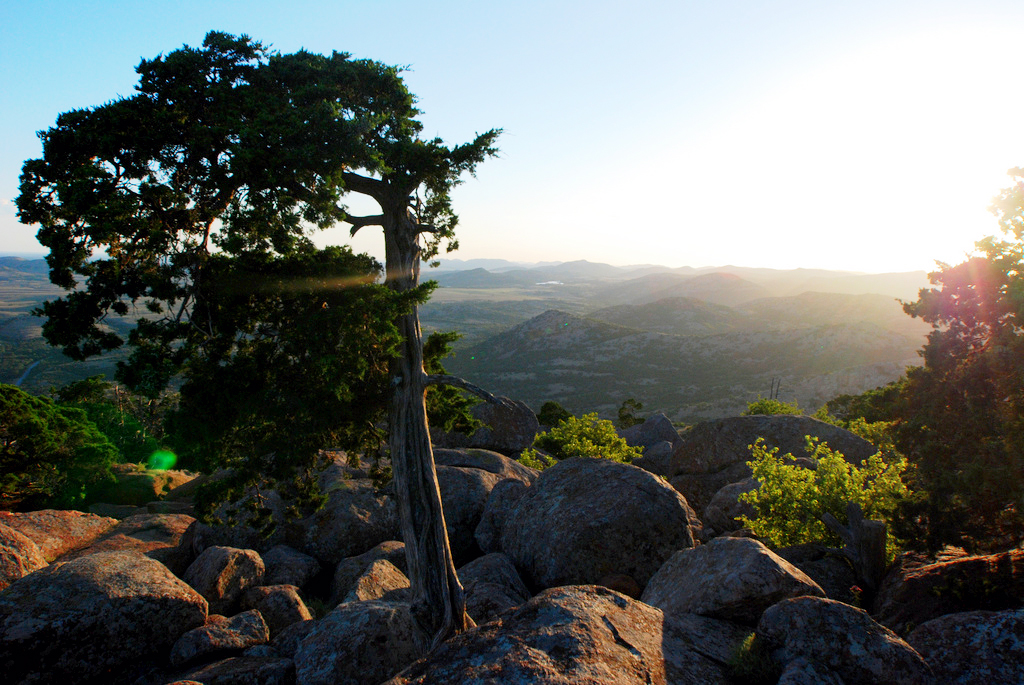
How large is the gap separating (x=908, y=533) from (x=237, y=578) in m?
18.0

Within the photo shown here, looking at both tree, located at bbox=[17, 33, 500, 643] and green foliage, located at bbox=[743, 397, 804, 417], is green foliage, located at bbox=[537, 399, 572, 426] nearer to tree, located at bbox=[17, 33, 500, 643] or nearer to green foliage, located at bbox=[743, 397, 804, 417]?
green foliage, located at bbox=[743, 397, 804, 417]

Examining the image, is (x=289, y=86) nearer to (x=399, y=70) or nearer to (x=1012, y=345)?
(x=399, y=70)

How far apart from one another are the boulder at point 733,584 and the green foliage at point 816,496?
198 inches

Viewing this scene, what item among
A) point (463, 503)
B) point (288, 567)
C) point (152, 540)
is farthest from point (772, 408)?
point (152, 540)

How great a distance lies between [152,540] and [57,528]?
3.26m

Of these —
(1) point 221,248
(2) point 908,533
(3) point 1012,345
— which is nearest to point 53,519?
(1) point 221,248

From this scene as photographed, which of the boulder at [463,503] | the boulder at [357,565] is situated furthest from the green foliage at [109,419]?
the boulder at [463,503]

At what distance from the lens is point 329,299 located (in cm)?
1241

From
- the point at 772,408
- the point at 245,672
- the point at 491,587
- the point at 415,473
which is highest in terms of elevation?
the point at 415,473

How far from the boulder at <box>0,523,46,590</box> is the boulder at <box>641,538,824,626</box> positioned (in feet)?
57.3

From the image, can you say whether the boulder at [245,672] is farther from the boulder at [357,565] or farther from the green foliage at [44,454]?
the green foliage at [44,454]

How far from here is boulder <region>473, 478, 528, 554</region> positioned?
57.6ft

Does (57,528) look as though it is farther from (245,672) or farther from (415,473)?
(415,473)

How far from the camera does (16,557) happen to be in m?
14.7
